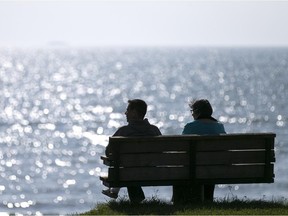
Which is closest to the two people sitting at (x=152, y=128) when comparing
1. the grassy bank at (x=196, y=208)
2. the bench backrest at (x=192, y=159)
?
the grassy bank at (x=196, y=208)

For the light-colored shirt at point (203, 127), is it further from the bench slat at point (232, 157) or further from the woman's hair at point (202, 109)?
the bench slat at point (232, 157)

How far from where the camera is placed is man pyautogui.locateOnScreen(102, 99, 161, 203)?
41.5 feet

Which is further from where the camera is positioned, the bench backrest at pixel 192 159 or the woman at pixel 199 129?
the woman at pixel 199 129

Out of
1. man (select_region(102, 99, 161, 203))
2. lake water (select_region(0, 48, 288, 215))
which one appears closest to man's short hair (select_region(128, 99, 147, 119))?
man (select_region(102, 99, 161, 203))

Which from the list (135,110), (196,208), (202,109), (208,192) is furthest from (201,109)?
(196,208)

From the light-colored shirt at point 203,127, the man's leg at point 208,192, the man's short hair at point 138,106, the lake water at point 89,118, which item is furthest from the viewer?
the lake water at point 89,118

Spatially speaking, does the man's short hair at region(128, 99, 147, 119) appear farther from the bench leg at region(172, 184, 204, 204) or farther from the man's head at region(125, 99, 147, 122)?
the bench leg at region(172, 184, 204, 204)

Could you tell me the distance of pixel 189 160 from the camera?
1255 cm

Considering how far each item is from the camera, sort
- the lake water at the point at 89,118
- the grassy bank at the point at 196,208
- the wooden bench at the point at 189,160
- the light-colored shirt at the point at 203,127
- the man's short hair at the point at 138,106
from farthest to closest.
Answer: the lake water at the point at 89,118 → the light-colored shirt at the point at 203,127 → the man's short hair at the point at 138,106 → the wooden bench at the point at 189,160 → the grassy bank at the point at 196,208

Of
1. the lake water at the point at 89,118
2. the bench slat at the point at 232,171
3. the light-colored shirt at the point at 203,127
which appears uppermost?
the lake water at the point at 89,118

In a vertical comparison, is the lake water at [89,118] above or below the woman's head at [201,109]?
above

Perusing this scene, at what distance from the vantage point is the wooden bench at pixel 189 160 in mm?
12266

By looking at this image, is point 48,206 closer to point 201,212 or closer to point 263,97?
point 201,212

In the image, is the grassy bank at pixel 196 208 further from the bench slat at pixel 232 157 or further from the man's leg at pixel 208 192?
the bench slat at pixel 232 157
